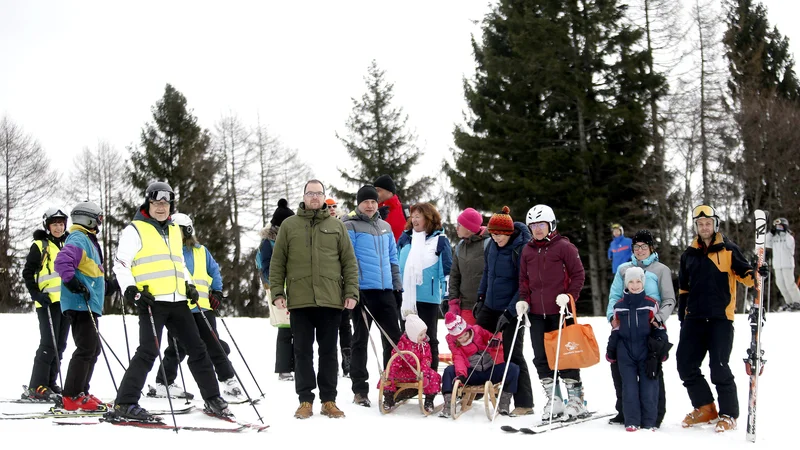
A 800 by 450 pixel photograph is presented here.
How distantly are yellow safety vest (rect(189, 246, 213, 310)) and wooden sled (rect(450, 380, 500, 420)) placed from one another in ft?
8.37

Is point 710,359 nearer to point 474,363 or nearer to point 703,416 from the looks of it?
point 703,416

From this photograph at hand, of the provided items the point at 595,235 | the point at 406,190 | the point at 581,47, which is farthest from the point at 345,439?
the point at 406,190

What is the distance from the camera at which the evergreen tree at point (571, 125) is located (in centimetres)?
2333

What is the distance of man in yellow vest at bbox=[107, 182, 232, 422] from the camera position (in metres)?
5.59

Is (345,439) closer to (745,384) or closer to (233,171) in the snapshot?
(745,384)

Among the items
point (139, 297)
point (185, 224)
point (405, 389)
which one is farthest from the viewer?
point (185, 224)

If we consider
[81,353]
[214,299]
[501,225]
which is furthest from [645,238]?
[81,353]

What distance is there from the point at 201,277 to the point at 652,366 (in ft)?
14.0

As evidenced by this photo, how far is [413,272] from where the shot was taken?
7551 millimetres

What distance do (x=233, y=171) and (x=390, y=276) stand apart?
26746 millimetres

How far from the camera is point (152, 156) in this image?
3241cm

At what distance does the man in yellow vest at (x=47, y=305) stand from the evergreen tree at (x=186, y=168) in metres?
21.4

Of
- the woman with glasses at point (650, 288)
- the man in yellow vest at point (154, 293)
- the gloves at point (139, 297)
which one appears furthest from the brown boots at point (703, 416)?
the gloves at point (139, 297)

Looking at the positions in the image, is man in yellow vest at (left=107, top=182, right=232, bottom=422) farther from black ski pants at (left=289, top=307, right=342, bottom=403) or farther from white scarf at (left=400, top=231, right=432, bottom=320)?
white scarf at (left=400, top=231, right=432, bottom=320)
